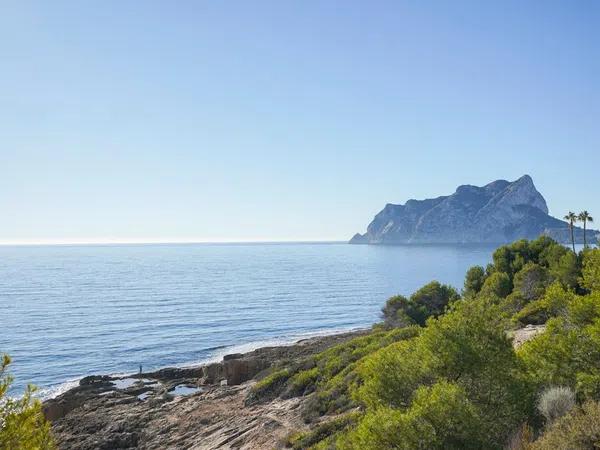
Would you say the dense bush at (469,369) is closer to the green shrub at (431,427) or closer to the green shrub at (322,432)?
the green shrub at (431,427)

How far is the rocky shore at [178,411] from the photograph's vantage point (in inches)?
1175

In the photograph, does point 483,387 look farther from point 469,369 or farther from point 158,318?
point 158,318

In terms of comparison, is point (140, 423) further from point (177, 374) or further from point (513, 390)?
point (513, 390)

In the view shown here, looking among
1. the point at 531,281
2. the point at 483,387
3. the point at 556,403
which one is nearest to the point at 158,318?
the point at 531,281

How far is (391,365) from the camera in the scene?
58.7ft

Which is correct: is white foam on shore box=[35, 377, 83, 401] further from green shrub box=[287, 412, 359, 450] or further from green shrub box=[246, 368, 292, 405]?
green shrub box=[287, 412, 359, 450]

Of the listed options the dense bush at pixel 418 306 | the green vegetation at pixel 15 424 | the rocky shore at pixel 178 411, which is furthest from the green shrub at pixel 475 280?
the green vegetation at pixel 15 424

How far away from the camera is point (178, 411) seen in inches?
1479

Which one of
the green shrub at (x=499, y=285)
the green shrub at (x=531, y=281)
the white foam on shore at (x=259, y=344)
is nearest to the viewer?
the green shrub at (x=531, y=281)

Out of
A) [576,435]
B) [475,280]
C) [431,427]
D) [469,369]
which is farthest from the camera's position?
[475,280]

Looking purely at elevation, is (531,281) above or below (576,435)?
below

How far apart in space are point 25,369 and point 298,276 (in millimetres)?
112147

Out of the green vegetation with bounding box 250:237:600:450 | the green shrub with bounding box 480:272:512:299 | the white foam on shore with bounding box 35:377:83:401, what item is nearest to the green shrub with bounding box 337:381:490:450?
the green vegetation with bounding box 250:237:600:450

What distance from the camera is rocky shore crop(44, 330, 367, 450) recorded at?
29.8m
